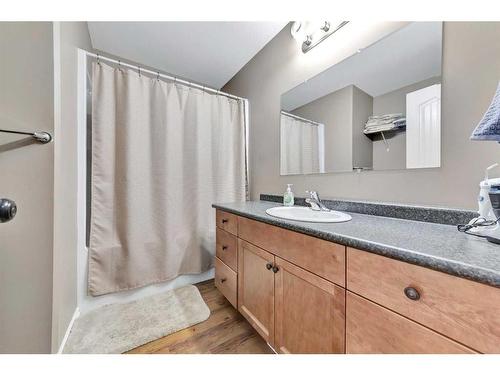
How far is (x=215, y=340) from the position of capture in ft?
3.57

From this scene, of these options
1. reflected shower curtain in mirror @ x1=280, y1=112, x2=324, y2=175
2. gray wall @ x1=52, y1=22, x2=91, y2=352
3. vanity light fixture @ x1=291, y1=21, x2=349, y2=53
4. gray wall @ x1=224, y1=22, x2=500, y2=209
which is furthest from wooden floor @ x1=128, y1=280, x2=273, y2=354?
vanity light fixture @ x1=291, y1=21, x2=349, y2=53

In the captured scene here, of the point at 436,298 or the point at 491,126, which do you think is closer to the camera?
the point at 436,298

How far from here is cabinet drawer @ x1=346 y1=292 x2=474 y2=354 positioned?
17.5 inches

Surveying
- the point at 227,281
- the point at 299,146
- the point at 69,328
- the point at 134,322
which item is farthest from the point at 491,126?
the point at 69,328

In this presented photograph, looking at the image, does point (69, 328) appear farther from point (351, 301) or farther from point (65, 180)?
point (351, 301)

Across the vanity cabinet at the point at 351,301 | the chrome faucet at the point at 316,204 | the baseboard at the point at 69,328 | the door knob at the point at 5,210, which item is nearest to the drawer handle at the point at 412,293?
the vanity cabinet at the point at 351,301

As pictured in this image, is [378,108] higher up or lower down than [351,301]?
higher up

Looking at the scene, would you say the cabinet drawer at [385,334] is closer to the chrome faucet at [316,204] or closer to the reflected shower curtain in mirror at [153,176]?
the chrome faucet at [316,204]

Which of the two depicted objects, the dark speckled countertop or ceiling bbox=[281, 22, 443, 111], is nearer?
the dark speckled countertop

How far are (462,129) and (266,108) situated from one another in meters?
1.31

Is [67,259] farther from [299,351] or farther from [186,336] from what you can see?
[299,351]

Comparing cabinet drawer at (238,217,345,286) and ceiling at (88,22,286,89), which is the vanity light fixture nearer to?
ceiling at (88,22,286,89)

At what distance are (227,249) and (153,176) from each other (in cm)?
82

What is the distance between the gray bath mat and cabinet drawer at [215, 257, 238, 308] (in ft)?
0.70
